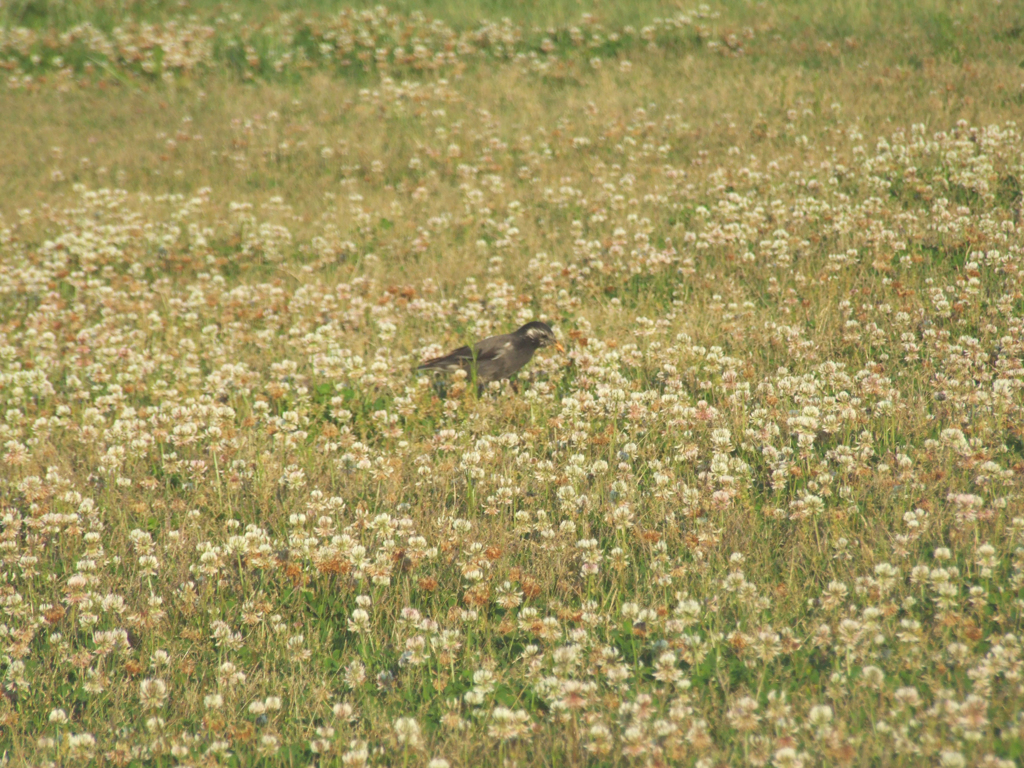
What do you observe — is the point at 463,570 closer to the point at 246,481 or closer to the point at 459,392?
the point at 246,481

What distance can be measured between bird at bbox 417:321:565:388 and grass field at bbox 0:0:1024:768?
0.22m

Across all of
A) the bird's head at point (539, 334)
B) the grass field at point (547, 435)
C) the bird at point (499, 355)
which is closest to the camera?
the grass field at point (547, 435)

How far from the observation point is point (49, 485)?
642 centimetres

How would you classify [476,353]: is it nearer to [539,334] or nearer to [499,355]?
[499,355]

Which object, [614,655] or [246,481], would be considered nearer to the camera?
[614,655]

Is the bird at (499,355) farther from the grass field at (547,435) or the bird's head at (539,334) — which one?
the grass field at (547,435)

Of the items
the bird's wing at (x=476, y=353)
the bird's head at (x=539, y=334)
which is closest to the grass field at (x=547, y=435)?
the bird's head at (x=539, y=334)

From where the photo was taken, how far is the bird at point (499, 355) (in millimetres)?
7852

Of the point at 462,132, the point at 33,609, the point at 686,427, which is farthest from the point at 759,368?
the point at 462,132

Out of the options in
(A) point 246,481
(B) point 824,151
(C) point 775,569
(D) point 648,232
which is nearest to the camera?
(C) point 775,569

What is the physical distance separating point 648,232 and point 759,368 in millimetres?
3630

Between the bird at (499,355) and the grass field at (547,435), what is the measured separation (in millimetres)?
220

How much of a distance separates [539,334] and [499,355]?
0.43 metres

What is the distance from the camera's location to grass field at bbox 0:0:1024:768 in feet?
13.3
